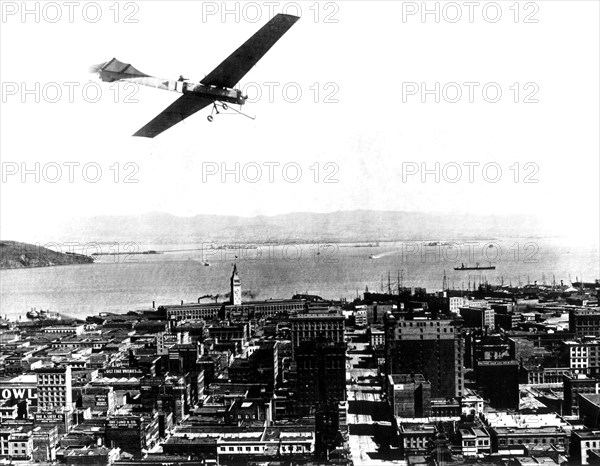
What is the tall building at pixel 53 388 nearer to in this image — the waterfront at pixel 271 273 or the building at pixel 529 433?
the waterfront at pixel 271 273

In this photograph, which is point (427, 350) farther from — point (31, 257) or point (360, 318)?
point (31, 257)

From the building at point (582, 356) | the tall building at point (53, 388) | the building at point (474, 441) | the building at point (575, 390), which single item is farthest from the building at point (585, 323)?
the tall building at point (53, 388)

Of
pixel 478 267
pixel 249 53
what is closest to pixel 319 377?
pixel 249 53

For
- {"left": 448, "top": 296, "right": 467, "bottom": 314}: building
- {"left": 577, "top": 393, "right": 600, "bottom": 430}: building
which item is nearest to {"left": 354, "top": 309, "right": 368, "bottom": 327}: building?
{"left": 448, "top": 296, "right": 467, "bottom": 314}: building

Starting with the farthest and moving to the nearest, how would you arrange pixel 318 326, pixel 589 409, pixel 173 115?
pixel 318 326 → pixel 589 409 → pixel 173 115

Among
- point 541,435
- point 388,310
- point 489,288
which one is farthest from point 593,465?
point 489,288

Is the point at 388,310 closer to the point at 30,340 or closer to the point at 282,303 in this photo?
the point at 282,303

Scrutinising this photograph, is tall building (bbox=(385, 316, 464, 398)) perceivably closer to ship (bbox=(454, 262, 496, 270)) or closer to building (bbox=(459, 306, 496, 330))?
building (bbox=(459, 306, 496, 330))
